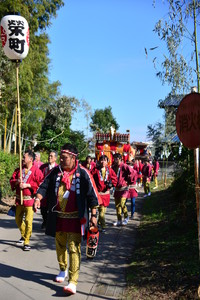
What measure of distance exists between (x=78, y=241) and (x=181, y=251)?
A: 2127 mm

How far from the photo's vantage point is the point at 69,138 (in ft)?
107

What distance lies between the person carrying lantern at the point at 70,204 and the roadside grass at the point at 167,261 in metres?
1.05

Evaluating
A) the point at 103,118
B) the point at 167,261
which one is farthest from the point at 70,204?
the point at 103,118

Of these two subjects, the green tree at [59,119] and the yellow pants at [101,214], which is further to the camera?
the green tree at [59,119]

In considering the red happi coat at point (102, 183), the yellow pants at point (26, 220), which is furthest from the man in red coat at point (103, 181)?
the yellow pants at point (26, 220)

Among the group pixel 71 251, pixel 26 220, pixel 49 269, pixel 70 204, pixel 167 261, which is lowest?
pixel 49 269

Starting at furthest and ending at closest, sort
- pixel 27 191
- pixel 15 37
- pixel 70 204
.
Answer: pixel 15 37
pixel 27 191
pixel 70 204

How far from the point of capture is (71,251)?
4637 mm

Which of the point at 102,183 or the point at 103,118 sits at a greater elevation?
the point at 103,118

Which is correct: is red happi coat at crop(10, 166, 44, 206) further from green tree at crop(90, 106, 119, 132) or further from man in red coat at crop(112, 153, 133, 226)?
green tree at crop(90, 106, 119, 132)

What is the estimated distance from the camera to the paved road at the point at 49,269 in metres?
4.57

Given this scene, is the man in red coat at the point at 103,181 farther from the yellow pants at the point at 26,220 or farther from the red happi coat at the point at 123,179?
the yellow pants at the point at 26,220

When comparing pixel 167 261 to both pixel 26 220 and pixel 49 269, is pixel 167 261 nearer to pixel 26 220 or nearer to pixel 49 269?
pixel 49 269

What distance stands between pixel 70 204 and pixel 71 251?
2.03 feet
